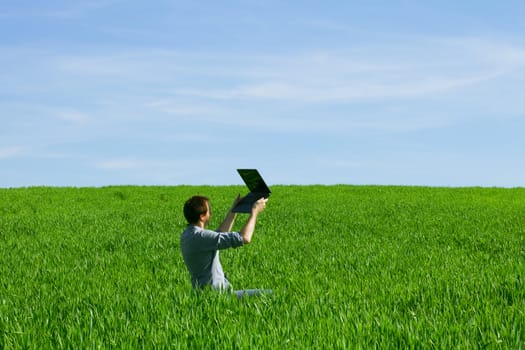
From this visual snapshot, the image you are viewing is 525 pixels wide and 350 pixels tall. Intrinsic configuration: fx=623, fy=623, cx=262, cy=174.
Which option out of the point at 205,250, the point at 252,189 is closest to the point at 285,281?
the point at 205,250

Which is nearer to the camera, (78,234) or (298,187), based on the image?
(78,234)

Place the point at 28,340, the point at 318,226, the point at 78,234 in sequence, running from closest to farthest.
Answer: the point at 28,340 → the point at 78,234 → the point at 318,226

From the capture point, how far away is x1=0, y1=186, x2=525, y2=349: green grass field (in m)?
6.25

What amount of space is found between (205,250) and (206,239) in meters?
0.20

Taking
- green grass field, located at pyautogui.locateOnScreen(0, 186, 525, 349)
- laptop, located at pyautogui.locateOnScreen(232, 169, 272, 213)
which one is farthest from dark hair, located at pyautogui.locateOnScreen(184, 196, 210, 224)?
green grass field, located at pyautogui.locateOnScreen(0, 186, 525, 349)

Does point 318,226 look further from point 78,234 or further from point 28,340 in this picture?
point 28,340

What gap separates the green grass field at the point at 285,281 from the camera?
20.5ft

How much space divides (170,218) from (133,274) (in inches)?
504

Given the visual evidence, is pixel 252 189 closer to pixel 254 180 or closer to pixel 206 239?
pixel 254 180

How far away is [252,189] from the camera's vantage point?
757 cm

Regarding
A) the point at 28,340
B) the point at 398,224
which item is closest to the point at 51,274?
the point at 28,340

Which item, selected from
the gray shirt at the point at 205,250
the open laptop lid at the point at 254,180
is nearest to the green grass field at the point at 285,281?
the gray shirt at the point at 205,250

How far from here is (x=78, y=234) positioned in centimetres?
2023

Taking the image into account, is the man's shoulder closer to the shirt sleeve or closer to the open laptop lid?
the shirt sleeve
